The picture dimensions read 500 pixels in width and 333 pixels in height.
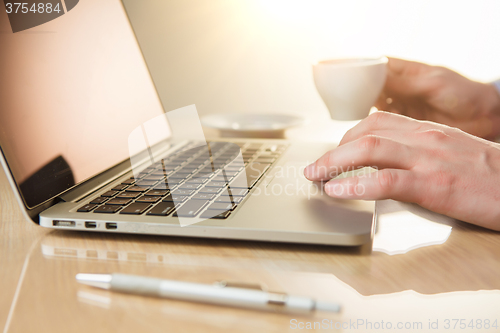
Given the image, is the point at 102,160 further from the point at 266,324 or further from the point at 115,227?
the point at 266,324

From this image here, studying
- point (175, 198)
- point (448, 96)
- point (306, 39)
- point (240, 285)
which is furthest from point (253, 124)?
point (306, 39)

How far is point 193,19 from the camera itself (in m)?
1.35

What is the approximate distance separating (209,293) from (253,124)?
1.97 ft

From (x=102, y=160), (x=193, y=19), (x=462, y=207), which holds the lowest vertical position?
(x=462, y=207)

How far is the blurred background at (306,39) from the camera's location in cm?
140

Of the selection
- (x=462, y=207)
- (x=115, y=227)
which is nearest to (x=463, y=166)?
(x=462, y=207)

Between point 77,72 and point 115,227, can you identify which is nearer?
point 115,227

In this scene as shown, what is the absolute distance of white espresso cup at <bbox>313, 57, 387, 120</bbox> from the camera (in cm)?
62

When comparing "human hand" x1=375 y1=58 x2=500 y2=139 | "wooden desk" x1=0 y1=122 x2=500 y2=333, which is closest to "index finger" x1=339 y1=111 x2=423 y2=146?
"wooden desk" x1=0 y1=122 x2=500 y2=333

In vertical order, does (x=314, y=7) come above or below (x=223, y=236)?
above

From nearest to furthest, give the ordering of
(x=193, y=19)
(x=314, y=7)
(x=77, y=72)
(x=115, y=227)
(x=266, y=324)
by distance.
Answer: (x=266, y=324), (x=115, y=227), (x=77, y=72), (x=193, y=19), (x=314, y=7)

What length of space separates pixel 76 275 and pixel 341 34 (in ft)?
4.74

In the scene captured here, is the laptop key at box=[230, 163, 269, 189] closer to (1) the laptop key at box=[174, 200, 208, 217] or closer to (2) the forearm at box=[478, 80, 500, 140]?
(1) the laptop key at box=[174, 200, 208, 217]

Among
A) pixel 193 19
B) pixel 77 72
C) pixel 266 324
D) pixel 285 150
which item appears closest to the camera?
pixel 266 324
